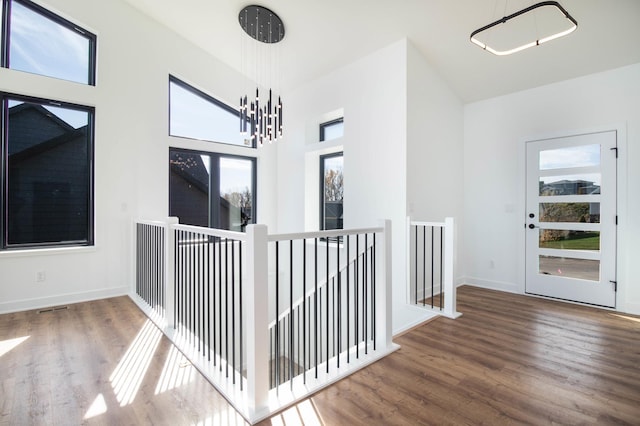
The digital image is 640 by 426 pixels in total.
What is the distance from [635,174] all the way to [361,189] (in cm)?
316

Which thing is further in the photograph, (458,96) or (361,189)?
(458,96)

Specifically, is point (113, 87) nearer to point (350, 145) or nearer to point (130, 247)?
point (130, 247)

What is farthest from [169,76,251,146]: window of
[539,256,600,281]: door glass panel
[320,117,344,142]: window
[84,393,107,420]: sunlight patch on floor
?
[539,256,600,281]: door glass panel

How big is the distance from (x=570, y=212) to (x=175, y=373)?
4817mm

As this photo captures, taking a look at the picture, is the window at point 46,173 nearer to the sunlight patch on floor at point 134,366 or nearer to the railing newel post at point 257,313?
the sunlight patch on floor at point 134,366

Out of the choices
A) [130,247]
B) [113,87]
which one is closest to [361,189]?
[130,247]

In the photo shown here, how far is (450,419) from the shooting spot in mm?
1740

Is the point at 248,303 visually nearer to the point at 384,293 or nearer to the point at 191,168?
the point at 384,293

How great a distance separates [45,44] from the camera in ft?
12.5

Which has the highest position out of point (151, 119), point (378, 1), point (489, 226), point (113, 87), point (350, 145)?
point (378, 1)

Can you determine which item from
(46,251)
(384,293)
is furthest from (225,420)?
(46,251)

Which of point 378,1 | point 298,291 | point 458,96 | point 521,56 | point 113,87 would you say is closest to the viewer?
point 378,1

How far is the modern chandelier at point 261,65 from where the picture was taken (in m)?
3.53

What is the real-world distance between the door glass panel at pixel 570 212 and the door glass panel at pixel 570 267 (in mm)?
517
